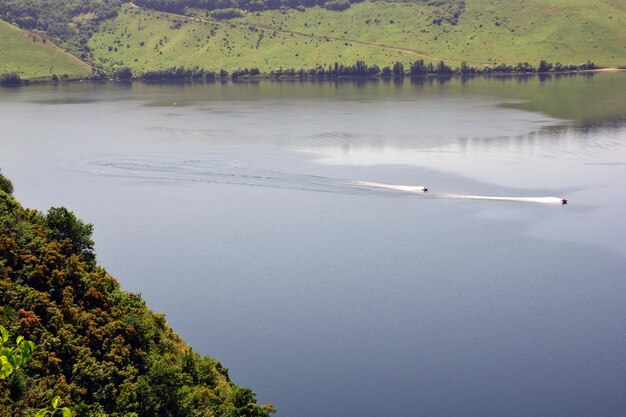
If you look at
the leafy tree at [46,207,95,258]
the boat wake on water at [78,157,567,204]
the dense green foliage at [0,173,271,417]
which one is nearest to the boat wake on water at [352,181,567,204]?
the boat wake on water at [78,157,567,204]

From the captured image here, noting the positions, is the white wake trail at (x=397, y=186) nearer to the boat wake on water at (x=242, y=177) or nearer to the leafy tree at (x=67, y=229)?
the boat wake on water at (x=242, y=177)

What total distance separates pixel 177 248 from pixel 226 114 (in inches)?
4158

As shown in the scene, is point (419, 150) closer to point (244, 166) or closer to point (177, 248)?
point (244, 166)

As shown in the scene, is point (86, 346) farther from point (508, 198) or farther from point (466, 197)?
point (508, 198)

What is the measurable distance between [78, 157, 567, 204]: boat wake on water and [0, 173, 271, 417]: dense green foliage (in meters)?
56.5

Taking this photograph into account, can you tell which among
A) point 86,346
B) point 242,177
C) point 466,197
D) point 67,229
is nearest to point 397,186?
point 466,197

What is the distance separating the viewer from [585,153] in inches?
5541

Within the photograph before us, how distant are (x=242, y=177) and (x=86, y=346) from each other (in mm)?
72842

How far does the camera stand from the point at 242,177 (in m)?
124

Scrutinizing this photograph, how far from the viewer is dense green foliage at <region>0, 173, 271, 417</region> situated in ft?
159

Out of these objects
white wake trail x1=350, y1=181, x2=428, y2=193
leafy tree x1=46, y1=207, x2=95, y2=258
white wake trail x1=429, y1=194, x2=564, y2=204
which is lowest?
white wake trail x1=429, y1=194, x2=564, y2=204

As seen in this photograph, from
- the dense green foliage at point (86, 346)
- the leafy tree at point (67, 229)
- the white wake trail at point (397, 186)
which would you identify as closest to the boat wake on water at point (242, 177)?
the white wake trail at point (397, 186)

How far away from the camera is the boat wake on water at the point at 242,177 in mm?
114000

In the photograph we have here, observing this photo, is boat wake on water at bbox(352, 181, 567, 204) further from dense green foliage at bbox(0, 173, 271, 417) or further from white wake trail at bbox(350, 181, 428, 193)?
dense green foliage at bbox(0, 173, 271, 417)
